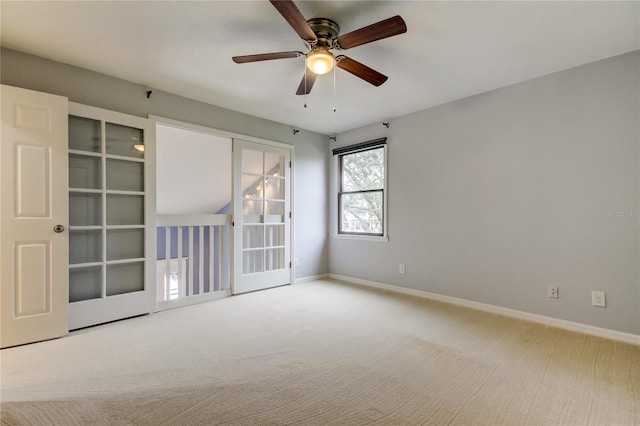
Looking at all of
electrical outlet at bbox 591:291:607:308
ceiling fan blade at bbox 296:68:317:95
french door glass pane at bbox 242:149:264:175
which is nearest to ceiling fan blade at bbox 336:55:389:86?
ceiling fan blade at bbox 296:68:317:95

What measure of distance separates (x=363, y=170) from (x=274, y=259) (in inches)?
76.6

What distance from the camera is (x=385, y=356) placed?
223 centimetres

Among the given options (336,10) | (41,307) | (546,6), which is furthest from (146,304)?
(546,6)

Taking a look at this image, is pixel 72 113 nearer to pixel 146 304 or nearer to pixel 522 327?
pixel 146 304

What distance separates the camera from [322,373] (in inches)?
78.4

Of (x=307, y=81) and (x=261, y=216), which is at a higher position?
(x=307, y=81)

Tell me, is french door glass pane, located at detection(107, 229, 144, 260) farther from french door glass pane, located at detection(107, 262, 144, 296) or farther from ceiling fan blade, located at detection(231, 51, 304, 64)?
ceiling fan blade, located at detection(231, 51, 304, 64)

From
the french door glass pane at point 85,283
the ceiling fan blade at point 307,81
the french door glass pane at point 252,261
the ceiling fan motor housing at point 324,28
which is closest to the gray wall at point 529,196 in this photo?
the french door glass pane at point 252,261

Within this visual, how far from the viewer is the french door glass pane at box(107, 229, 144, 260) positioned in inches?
117

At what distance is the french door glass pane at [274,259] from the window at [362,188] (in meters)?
1.10

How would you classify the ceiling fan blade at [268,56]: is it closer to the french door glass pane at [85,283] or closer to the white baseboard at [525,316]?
the french door glass pane at [85,283]

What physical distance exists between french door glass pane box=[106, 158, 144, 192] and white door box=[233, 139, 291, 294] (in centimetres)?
110

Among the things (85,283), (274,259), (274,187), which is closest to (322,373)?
(85,283)

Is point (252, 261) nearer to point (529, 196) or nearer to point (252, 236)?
point (252, 236)
